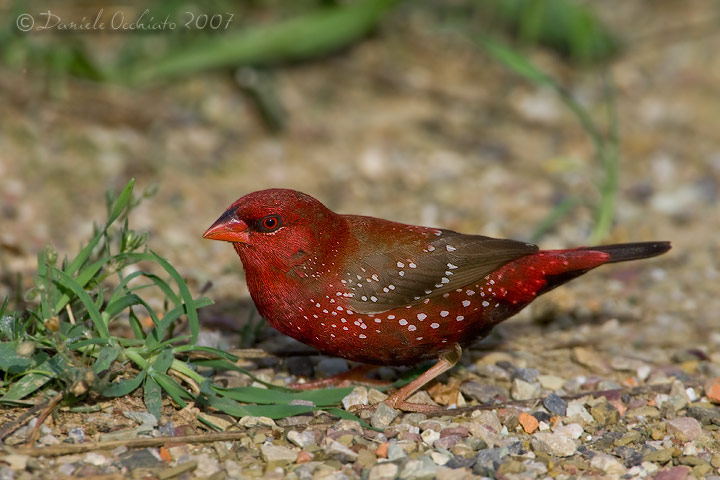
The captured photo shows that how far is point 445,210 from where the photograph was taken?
6.39 m

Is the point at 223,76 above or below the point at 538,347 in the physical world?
above

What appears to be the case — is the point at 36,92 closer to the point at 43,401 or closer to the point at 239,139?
the point at 239,139

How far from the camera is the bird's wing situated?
3.86 metres

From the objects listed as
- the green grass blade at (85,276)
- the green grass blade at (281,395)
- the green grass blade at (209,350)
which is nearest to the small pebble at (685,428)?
the green grass blade at (281,395)

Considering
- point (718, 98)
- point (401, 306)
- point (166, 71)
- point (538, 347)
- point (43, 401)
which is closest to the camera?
point (43, 401)

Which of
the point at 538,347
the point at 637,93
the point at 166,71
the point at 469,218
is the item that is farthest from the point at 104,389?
the point at 637,93

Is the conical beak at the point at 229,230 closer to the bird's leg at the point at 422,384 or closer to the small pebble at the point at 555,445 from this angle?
the bird's leg at the point at 422,384

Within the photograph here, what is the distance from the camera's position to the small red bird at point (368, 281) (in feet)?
12.6

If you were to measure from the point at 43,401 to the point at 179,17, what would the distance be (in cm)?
451

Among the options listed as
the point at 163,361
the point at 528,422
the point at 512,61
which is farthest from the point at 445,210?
the point at 163,361

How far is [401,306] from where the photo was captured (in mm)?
3891

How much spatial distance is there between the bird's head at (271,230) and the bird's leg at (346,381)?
65 centimetres

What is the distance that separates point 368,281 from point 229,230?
0.66 m

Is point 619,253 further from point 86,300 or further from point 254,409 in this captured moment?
point 86,300
